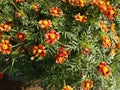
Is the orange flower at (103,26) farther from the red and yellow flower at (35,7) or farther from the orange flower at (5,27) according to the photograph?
the orange flower at (5,27)

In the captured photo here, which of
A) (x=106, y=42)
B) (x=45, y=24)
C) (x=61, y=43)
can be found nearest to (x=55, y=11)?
(x=45, y=24)

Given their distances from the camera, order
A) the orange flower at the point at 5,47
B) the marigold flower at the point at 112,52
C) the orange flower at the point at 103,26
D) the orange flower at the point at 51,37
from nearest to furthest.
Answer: the orange flower at the point at 51,37 → the orange flower at the point at 5,47 → the orange flower at the point at 103,26 → the marigold flower at the point at 112,52

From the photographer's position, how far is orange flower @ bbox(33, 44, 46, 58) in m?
2.84

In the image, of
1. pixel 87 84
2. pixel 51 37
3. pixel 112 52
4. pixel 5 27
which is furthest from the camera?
pixel 112 52

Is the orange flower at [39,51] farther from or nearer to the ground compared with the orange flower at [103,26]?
nearer to the ground

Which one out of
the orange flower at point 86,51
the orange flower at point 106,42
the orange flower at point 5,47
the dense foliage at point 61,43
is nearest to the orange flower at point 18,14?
the dense foliage at point 61,43

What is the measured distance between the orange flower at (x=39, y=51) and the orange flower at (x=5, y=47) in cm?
22

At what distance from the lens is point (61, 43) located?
117 inches

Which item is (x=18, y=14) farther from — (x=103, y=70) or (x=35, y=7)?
(x=103, y=70)

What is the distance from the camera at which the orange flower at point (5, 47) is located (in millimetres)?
2896

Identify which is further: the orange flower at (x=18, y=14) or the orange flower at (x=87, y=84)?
the orange flower at (x=18, y=14)

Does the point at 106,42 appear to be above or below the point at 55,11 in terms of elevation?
below

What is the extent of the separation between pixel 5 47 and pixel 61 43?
0.48 m

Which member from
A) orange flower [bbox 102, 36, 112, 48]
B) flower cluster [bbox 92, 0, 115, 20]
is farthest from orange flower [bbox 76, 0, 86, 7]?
orange flower [bbox 102, 36, 112, 48]
